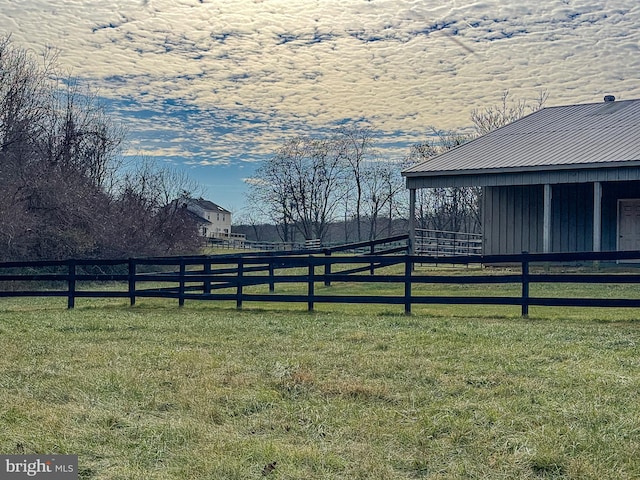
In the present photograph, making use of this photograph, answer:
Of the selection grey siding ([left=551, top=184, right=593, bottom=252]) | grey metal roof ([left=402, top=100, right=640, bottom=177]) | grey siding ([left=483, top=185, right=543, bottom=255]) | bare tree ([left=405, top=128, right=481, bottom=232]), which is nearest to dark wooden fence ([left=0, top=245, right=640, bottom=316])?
grey siding ([left=551, top=184, right=593, bottom=252])

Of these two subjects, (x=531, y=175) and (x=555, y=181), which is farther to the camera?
(x=531, y=175)

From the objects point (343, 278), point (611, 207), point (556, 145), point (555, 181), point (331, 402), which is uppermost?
point (556, 145)

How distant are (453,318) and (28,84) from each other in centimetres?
2449

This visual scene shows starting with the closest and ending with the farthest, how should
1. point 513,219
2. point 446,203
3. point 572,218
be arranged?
1. point 572,218
2. point 513,219
3. point 446,203

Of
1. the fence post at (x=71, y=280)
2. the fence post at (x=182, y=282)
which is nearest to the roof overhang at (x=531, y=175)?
the fence post at (x=182, y=282)

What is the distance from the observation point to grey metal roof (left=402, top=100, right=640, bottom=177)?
19156 mm

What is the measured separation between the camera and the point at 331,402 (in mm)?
5246

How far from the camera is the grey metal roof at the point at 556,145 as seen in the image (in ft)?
62.8

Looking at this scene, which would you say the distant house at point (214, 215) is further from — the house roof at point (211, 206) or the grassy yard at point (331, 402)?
the grassy yard at point (331, 402)

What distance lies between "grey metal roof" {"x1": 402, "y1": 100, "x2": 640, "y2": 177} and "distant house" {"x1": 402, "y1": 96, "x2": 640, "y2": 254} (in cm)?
3

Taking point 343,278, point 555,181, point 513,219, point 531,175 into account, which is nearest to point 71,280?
point 343,278

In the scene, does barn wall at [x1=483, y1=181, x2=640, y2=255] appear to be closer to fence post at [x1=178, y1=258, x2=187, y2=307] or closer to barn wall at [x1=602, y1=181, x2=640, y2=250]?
barn wall at [x1=602, y1=181, x2=640, y2=250]

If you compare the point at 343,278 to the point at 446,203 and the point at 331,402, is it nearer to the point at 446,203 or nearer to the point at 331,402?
the point at 331,402

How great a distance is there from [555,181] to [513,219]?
3.18 m
